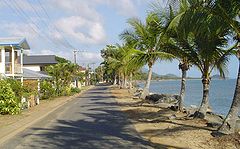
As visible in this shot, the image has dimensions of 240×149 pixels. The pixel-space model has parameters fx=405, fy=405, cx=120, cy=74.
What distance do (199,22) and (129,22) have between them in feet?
58.6

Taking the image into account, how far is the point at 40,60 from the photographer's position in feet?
252

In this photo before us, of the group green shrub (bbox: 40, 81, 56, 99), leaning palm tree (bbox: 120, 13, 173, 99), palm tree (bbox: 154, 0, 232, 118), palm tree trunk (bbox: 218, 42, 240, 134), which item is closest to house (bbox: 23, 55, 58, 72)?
green shrub (bbox: 40, 81, 56, 99)

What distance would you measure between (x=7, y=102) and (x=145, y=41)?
37.0 ft

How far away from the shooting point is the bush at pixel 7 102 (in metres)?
22.8

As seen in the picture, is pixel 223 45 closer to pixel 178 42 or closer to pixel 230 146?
pixel 178 42

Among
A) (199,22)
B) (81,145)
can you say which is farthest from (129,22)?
(81,145)

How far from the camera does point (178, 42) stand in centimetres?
1894

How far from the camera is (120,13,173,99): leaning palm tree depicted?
2145cm

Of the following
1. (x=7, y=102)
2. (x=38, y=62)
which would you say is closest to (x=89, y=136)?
(x=7, y=102)

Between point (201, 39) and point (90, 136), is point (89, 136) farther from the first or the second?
point (201, 39)

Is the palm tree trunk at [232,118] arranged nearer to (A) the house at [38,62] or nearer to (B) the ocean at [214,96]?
(B) the ocean at [214,96]

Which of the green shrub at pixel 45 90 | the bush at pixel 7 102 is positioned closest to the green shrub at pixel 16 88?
the bush at pixel 7 102

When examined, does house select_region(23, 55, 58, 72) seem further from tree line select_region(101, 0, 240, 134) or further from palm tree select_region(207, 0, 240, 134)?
palm tree select_region(207, 0, 240, 134)

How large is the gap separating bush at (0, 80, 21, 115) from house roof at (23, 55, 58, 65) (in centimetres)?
5058
